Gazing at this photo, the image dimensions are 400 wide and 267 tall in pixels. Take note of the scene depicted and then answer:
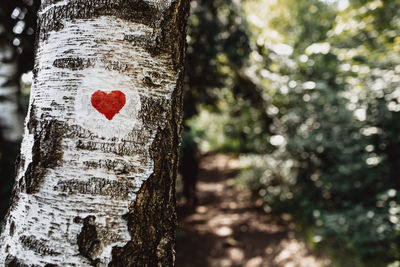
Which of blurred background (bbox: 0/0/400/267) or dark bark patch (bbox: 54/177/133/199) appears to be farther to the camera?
blurred background (bbox: 0/0/400/267)

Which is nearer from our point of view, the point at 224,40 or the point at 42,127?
the point at 42,127

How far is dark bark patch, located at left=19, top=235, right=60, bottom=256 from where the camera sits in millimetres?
635

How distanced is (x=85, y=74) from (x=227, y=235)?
472 centimetres

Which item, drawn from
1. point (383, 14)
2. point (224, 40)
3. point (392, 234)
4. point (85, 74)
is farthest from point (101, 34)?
point (383, 14)

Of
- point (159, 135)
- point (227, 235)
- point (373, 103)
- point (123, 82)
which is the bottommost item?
point (227, 235)


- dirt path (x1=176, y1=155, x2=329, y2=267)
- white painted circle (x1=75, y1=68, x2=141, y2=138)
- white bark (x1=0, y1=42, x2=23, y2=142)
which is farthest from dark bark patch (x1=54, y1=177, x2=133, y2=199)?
dirt path (x1=176, y1=155, x2=329, y2=267)

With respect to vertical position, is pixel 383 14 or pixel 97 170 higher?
pixel 383 14

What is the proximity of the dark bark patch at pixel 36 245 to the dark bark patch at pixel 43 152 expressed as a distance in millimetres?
123

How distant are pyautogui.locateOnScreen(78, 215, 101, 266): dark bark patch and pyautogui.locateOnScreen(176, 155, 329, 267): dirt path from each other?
3813 millimetres

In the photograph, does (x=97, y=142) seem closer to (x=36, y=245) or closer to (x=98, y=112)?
(x=98, y=112)

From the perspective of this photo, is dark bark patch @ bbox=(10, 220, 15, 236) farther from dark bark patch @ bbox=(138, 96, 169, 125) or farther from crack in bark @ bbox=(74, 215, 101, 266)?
dark bark patch @ bbox=(138, 96, 169, 125)

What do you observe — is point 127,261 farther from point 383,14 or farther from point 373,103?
point 383,14

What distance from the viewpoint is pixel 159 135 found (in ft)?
2.40

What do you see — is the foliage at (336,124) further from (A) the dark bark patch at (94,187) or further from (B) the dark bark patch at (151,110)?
(A) the dark bark patch at (94,187)
